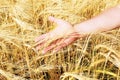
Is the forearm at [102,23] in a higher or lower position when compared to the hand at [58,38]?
higher

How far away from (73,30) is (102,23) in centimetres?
10

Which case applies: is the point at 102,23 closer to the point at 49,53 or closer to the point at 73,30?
the point at 73,30

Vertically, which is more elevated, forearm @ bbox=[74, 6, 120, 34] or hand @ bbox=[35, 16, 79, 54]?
forearm @ bbox=[74, 6, 120, 34]

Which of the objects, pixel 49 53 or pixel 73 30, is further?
pixel 49 53

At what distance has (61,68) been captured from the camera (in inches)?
49.6

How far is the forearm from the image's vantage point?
1.10 m

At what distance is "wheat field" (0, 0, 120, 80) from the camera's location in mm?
1107

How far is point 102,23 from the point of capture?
112 cm

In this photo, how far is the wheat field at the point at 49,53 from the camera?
111 centimetres

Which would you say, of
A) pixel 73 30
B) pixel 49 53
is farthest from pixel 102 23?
pixel 49 53

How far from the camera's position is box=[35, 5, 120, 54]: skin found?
1.06 meters

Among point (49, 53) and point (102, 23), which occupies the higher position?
point (102, 23)

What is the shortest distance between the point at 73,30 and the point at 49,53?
0.16m

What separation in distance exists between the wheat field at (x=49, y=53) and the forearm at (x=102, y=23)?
37 mm
